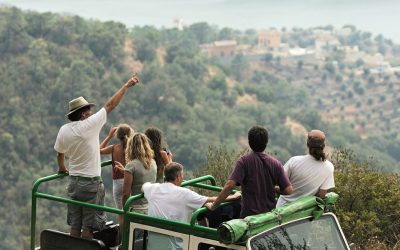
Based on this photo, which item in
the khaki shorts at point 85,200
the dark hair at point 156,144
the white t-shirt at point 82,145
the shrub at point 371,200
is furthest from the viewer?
the shrub at point 371,200

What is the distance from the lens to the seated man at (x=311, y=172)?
706 cm

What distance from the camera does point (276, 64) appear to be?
166 meters

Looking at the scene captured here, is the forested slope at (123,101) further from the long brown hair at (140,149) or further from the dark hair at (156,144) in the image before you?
the long brown hair at (140,149)

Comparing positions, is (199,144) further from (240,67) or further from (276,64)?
(276,64)

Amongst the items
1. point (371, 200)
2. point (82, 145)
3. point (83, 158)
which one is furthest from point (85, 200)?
point (371, 200)

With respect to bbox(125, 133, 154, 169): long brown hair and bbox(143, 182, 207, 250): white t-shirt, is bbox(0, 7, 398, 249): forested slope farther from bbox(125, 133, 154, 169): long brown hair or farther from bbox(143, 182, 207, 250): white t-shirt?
bbox(143, 182, 207, 250): white t-shirt

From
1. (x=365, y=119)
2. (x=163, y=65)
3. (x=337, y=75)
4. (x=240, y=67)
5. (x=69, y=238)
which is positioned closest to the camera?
(x=69, y=238)

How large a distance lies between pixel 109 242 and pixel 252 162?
Answer: 230 centimetres

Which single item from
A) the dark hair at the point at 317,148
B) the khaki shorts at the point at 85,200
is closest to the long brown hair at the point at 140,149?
the khaki shorts at the point at 85,200

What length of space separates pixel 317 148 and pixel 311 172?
220mm

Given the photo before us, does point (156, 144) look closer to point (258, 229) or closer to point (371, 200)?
point (258, 229)

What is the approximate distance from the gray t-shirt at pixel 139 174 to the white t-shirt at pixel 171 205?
25.1 inches

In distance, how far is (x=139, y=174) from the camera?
745cm

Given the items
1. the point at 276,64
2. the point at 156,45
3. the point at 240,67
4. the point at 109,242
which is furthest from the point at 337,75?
the point at 109,242
